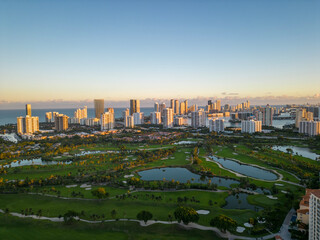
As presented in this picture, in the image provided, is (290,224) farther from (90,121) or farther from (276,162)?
(90,121)

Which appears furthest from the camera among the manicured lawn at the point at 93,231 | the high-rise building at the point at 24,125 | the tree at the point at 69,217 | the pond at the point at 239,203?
the high-rise building at the point at 24,125

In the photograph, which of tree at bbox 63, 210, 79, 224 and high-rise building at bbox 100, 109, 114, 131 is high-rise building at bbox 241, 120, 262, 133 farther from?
tree at bbox 63, 210, 79, 224

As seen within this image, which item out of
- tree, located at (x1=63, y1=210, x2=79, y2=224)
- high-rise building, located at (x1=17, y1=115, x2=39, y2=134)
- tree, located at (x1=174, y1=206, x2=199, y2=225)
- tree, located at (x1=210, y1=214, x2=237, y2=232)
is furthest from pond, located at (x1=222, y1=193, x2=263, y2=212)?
high-rise building, located at (x1=17, y1=115, x2=39, y2=134)

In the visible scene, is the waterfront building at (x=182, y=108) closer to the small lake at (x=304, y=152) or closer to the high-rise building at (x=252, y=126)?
the high-rise building at (x=252, y=126)

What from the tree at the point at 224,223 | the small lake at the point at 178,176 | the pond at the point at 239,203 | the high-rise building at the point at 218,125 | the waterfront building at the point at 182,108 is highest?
the waterfront building at the point at 182,108

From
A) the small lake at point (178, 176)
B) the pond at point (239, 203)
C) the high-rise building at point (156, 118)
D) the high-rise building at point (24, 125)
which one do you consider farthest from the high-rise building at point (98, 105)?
the pond at point (239, 203)

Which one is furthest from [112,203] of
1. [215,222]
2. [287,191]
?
[287,191]
